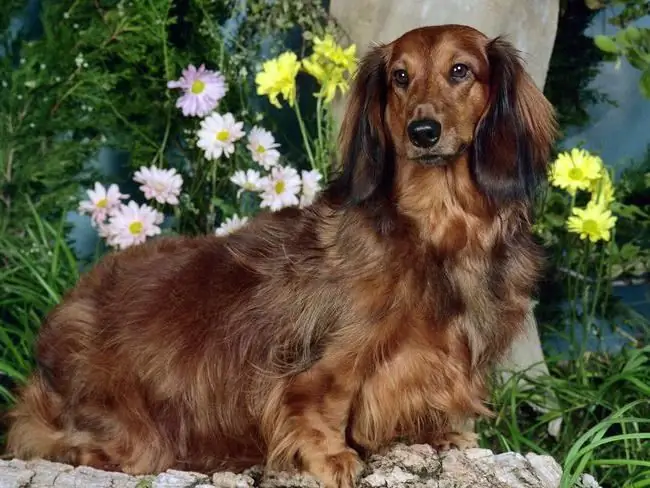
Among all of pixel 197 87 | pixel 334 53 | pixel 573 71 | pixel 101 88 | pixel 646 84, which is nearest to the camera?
pixel 646 84

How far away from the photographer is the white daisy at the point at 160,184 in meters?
3.35

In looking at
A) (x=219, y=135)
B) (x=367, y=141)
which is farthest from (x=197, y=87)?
(x=367, y=141)

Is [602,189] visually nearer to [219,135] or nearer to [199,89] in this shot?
[219,135]

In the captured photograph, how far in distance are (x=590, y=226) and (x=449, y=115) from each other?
3.86 ft

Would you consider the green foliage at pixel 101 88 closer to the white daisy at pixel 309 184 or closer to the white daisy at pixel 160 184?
the white daisy at pixel 160 184

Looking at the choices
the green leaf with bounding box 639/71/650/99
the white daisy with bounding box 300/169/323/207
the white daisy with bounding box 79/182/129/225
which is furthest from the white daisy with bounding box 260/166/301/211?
the green leaf with bounding box 639/71/650/99

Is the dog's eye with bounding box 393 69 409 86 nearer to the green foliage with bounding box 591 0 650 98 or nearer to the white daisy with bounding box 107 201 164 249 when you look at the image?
the green foliage with bounding box 591 0 650 98

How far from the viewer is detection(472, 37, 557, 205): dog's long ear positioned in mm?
2111

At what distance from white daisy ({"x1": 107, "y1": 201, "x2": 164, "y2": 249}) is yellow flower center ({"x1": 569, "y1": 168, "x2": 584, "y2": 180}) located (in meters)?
1.48

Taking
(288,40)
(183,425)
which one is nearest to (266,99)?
(288,40)

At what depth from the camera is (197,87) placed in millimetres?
3324

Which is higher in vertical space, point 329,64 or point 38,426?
point 329,64

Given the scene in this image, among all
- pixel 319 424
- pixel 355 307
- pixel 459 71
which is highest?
pixel 459 71

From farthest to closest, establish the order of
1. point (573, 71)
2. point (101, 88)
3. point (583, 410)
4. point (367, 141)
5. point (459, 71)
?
point (573, 71) < point (101, 88) < point (583, 410) < point (367, 141) < point (459, 71)
